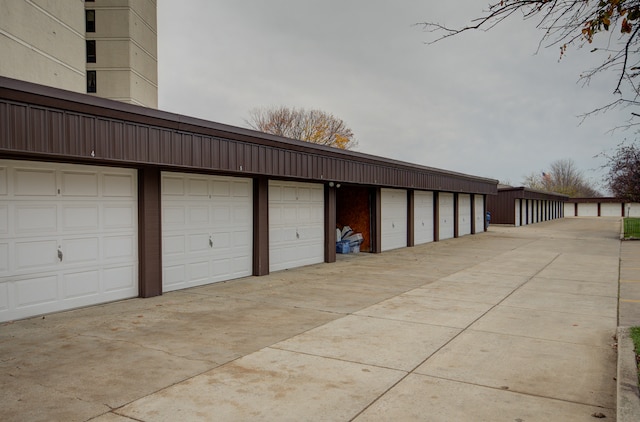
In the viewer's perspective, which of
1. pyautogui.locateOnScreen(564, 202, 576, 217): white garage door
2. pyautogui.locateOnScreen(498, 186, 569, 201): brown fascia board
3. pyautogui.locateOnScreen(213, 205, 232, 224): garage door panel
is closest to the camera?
pyautogui.locateOnScreen(213, 205, 232, 224): garage door panel

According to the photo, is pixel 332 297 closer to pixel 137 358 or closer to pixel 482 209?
pixel 137 358

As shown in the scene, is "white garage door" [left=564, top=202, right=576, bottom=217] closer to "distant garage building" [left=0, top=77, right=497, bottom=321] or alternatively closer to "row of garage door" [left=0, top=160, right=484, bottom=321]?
"distant garage building" [left=0, top=77, right=497, bottom=321]

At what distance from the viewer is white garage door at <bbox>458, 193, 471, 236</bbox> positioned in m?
27.0

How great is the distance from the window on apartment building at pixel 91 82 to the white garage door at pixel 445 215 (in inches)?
1313

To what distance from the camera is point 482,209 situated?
31.2 metres

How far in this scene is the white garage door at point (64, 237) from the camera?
7.23 metres

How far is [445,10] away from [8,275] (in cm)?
711

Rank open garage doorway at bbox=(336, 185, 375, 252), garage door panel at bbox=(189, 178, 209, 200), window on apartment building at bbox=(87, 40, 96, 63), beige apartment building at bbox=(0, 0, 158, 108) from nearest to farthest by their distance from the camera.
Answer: garage door panel at bbox=(189, 178, 209, 200) → open garage doorway at bbox=(336, 185, 375, 252) → beige apartment building at bbox=(0, 0, 158, 108) → window on apartment building at bbox=(87, 40, 96, 63)

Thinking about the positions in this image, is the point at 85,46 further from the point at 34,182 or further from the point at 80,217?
the point at 34,182

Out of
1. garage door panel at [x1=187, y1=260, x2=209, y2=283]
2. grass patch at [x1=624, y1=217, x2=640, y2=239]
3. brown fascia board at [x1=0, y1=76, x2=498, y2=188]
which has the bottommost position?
grass patch at [x1=624, y1=217, x2=640, y2=239]

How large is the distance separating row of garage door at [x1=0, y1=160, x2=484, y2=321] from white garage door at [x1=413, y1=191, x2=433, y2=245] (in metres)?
9.35

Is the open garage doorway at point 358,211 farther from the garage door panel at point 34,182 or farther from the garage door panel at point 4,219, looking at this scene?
the garage door panel at point 4,219

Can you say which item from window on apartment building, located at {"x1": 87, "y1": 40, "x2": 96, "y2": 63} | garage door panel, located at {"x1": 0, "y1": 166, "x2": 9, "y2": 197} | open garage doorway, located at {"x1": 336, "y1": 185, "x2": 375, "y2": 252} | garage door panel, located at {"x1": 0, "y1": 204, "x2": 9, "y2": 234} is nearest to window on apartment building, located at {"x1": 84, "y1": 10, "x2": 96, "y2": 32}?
window on apartment building, located at {"x1": 87, "y1": 40, "x2": 96, "y2": 63}

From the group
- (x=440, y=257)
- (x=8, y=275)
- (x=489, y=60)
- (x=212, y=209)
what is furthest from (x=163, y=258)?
(x=440, y=257)
